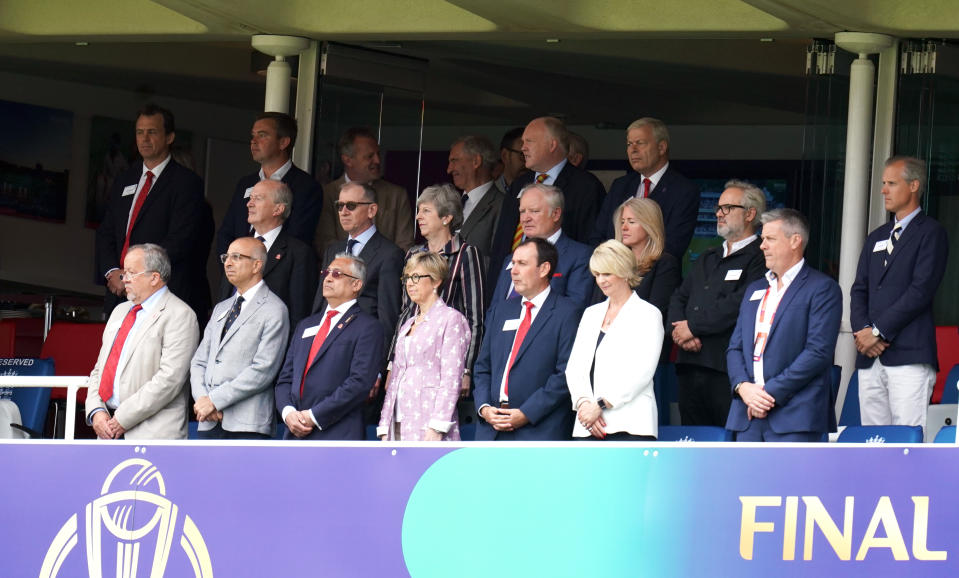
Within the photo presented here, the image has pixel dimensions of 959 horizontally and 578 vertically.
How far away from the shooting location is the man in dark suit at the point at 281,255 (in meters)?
7.21

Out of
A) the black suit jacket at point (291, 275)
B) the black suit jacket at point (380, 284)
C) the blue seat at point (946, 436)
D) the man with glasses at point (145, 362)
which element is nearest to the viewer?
the blue seat at point (946, 436)

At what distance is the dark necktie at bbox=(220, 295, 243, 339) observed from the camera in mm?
6719

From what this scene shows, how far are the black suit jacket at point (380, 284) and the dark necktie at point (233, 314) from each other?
36cm

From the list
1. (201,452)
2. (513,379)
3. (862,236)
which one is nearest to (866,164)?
(862,236)

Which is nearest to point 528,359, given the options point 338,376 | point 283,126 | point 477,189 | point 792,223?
point 338,376

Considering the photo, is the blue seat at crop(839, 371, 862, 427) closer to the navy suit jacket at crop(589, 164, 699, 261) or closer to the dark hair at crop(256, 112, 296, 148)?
the navy suit jacket at crop(589, 164, 699, 261)

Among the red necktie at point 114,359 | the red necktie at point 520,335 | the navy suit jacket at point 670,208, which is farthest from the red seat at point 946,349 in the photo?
the red necktie at point 114,359

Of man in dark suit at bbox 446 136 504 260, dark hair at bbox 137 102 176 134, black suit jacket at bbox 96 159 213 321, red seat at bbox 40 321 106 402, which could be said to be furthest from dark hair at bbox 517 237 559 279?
red seat at bbox 40 321 106 402

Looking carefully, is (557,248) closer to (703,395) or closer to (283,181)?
(703,395)

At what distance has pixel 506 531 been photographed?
466 cm

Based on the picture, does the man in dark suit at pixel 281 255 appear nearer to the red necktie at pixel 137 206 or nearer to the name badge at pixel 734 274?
the red necktie at pixel 137 206

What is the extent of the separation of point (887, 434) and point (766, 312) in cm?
70

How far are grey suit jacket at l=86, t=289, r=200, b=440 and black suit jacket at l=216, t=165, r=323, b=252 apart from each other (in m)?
0.98

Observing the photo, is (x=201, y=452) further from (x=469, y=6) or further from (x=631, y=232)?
(x=469, y=6)
